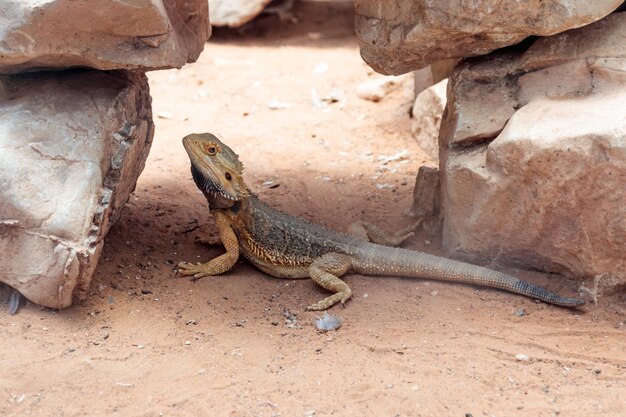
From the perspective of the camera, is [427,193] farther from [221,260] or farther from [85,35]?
[85,35]

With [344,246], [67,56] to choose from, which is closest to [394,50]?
Answer: [344,246]

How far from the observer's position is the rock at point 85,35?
12.8ft

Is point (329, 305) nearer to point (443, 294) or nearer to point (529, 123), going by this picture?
point (443, 294)

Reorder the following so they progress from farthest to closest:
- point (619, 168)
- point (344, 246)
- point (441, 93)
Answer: point (441, 93) → point (344, 246) → point (619, 168)

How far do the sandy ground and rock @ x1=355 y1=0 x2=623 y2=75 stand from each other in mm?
1527

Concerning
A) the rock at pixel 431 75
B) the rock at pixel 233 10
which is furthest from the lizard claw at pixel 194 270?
the rock at pixel 233 10

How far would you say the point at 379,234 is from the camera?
18.4ft

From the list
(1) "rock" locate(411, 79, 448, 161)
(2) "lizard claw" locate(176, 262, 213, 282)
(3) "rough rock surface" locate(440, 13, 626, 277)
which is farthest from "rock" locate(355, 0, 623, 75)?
(1) "rock" locate(411, 79, 448, 161)

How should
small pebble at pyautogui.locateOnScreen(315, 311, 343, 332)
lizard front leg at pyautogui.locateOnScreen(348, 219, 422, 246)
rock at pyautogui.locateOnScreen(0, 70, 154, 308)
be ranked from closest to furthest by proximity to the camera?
1. rock at pyautogui.locateOnScreen(0, 70, 154, 308)
2. small pebble at pyautogui.locateOnScreen(315, 311, 343, 332)
3. lizard front leg at pyautogui.locateOnScreen(348, 219, 422, 246)

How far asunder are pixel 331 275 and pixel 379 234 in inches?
30.3

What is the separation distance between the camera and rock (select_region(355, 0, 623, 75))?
13.7ft

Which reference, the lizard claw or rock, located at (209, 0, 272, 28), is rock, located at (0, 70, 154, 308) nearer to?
the lizard claw

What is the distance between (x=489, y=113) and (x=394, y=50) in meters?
0.77

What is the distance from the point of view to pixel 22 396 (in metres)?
3.64
